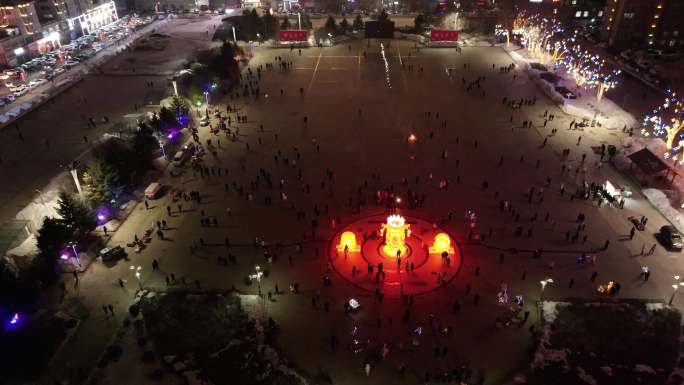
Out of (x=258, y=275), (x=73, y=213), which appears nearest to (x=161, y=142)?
(x=73, y=213)

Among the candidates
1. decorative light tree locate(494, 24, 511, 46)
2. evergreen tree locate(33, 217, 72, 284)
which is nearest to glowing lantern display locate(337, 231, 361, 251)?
evergreen tree locate(33, 217, 72, 284)

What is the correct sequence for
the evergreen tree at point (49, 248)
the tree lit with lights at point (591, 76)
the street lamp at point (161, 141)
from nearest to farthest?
the evergreen tree at point (49, 248) → the street lamp at point (161, 141) → the tree lit with lights at point (591, 76)

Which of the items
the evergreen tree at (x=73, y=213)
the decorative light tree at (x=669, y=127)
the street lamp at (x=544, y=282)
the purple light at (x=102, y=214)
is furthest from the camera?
the decorative light tree at (x=669, y=127)

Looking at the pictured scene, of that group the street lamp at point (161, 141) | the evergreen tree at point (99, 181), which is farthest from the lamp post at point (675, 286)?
the street lamp at point (161, 141)

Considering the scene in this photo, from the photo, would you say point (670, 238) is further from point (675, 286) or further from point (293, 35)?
point (293, 35)

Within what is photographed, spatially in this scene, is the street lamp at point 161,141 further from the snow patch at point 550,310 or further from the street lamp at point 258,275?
the snow patch at point 550,310
